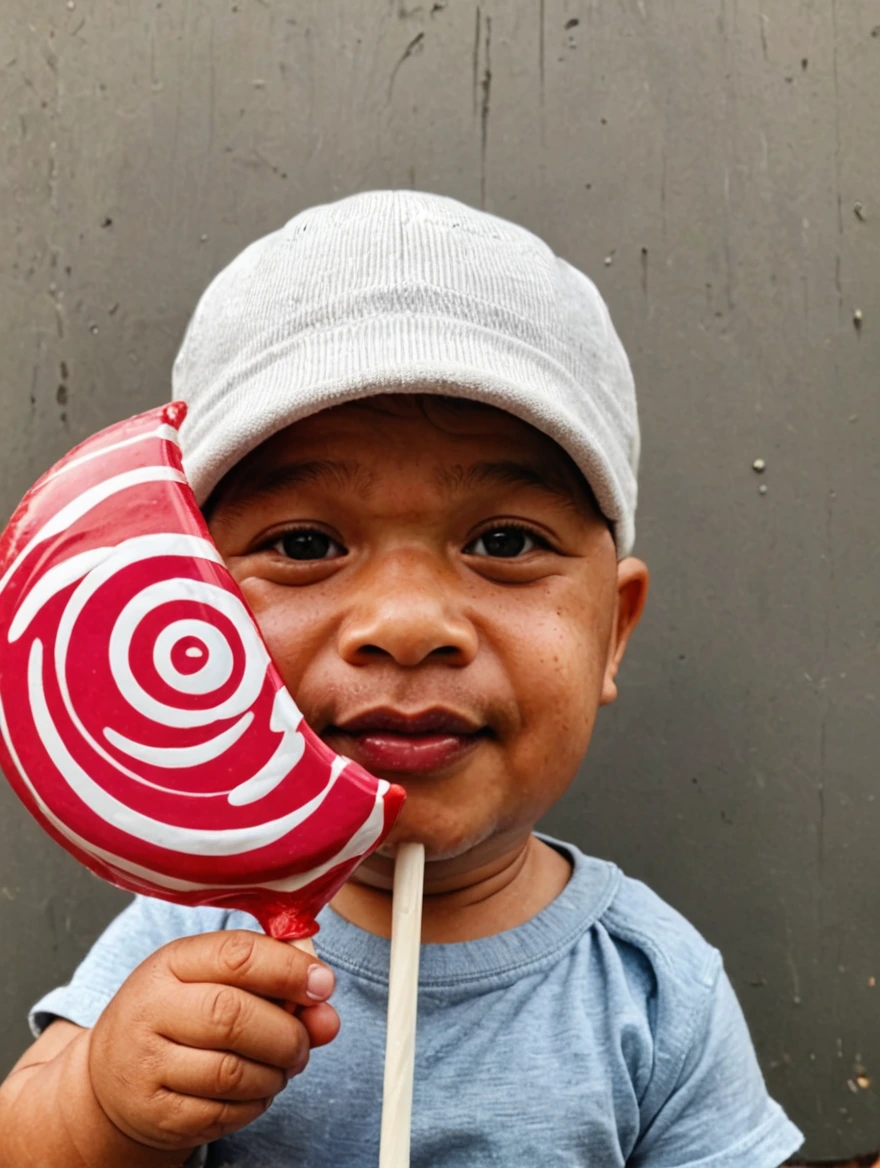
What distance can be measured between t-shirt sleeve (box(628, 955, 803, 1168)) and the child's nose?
0.53m

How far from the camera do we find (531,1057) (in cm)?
110

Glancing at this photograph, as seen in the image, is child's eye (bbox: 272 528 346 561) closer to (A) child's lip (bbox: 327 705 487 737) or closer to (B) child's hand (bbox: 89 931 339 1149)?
(A) child's lip (bbox: 327 705 487 737)

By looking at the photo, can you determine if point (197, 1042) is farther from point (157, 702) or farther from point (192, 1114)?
point (157, 702)

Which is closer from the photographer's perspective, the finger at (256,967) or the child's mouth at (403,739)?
the finger at (256,967)

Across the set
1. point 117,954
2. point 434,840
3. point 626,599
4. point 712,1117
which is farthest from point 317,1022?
point 626,599

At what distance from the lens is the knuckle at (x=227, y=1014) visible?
2.67 ft

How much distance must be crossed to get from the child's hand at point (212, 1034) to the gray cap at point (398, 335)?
450 mm

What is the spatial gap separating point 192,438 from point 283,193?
2.10ft

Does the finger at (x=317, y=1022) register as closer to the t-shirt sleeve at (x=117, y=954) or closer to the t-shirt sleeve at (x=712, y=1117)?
the t-shirt sleeve at (x=117, y=954)

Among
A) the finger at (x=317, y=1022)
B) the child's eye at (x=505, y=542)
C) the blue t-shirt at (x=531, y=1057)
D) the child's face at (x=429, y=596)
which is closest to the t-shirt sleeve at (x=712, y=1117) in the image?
the blue t-shirt at (x=531, y=1057)

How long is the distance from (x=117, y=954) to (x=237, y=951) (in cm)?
41

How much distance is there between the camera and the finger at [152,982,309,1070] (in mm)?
816

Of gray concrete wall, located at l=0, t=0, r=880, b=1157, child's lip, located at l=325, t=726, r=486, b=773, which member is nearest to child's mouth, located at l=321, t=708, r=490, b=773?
child's lip, located at l=325, t=726, r=486, b=773

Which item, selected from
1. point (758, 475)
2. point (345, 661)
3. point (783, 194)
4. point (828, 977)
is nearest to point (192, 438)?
point (345, 661)
